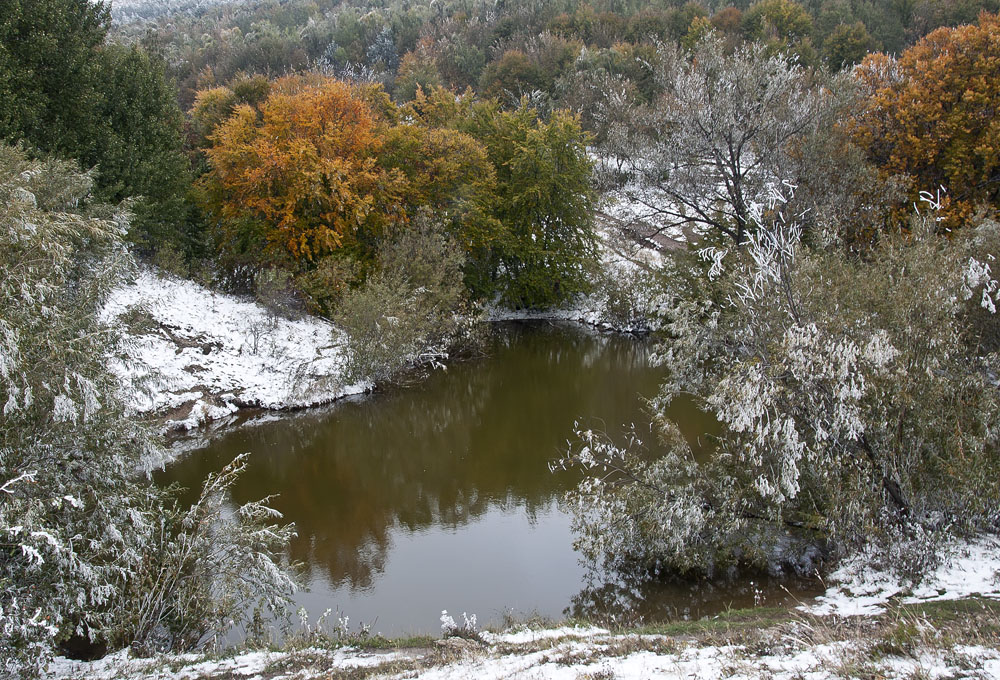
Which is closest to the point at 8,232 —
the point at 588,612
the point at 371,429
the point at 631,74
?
the point at 588,612

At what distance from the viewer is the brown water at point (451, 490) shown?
930 centimetres

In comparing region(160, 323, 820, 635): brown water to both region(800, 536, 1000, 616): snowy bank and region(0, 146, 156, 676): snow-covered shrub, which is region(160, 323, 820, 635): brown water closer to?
region(800, 536, 1000, 616): snowy bank

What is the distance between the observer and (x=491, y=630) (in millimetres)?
7750

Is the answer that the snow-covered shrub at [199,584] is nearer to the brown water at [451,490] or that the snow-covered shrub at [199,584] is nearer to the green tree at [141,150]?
the brown water at [451,490]

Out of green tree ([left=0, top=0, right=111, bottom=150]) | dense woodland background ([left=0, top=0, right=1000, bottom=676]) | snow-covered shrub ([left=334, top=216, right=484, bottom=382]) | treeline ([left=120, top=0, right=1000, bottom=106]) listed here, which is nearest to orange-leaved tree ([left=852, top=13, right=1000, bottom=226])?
dense woodland background ([left=0, top=0, right=1000, bottom=676])

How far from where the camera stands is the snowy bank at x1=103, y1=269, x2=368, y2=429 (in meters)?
16.9

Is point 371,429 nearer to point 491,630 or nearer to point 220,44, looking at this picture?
point 491,630

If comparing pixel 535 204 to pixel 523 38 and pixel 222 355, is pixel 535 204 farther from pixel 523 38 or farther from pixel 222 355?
pixel 523 38

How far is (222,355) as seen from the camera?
1850 centimetres

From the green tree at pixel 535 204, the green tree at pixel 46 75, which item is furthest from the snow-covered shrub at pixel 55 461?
the green tree at pixel 535 204

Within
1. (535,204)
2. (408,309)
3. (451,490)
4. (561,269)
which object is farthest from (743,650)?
(535,204)

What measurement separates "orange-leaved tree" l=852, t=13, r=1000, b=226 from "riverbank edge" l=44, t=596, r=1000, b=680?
15.2 meters

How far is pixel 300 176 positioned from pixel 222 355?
602 cm

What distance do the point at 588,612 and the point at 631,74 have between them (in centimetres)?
3939
